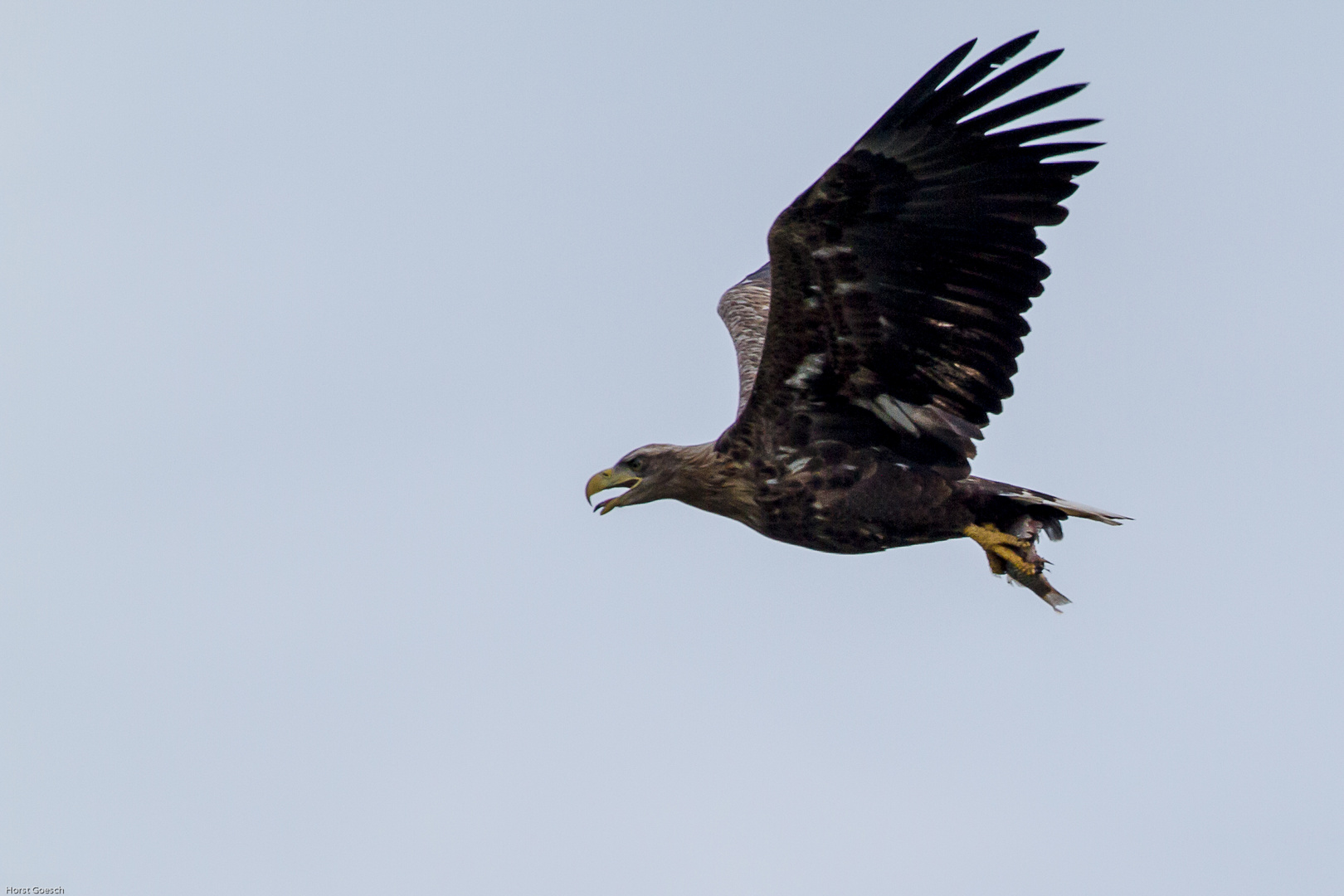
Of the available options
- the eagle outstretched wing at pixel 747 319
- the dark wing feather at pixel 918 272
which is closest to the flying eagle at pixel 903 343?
the dark wing feather at pixel 918 272

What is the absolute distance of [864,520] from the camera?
10.0m

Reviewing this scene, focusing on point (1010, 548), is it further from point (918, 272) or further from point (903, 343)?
point (918, 272)

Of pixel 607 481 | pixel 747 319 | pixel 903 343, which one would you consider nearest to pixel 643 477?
pixel 607 481

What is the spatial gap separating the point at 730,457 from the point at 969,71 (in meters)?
2.42

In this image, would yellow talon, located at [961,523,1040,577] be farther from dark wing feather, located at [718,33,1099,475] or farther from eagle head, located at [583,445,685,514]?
eagle head, located at [583,445,685,514]

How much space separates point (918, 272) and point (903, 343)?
0.41m

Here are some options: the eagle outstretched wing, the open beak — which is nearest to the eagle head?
the open beak

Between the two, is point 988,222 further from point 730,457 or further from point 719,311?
point 719,311

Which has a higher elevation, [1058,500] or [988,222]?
[988,222]

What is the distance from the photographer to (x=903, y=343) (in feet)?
32.0

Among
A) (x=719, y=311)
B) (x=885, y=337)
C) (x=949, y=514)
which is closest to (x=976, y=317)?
(x=885, y=337)

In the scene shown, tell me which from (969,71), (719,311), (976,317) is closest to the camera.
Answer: (969,71)

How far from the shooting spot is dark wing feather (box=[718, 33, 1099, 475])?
913cm

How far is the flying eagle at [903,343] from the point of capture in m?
9.18
